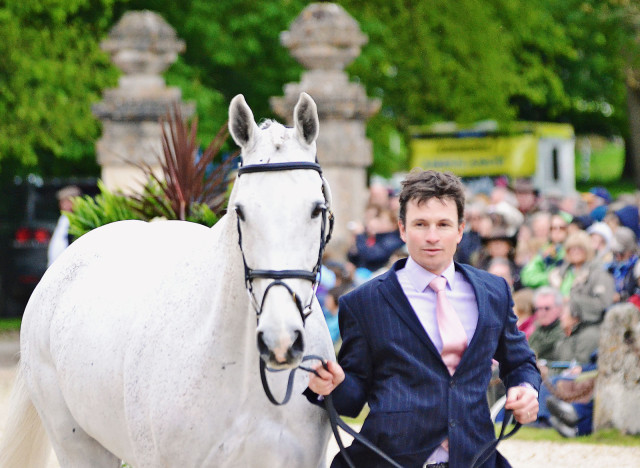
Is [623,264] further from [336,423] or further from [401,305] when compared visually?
[336,423]

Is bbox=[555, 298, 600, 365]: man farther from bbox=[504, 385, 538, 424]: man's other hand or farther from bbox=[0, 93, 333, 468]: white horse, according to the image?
bbox=[504, 385, 538, 424]: man's other hand

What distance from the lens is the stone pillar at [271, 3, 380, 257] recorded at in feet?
46.3

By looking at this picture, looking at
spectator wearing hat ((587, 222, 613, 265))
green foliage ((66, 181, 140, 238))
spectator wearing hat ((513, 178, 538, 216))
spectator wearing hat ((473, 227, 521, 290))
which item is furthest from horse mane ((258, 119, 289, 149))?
spectator wearing hat ((513, 178, 538, 216))

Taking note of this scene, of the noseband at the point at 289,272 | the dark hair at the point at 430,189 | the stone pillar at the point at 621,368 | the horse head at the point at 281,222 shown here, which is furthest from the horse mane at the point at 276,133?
the stone pillar at the point at 621,368

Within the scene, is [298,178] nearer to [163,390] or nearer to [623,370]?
[163,390]

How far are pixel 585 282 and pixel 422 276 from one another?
19.8ft

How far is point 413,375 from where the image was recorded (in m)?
4.27

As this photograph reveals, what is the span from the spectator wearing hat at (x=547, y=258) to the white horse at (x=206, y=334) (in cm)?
611

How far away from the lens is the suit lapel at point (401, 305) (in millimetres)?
4261

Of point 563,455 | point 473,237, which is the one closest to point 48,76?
point 473,237

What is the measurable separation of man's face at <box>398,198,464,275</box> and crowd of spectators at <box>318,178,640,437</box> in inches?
227

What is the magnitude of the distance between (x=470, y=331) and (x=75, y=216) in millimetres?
3992

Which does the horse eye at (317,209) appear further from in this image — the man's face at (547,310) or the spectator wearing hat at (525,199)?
the spectator wearing hat at (525,199)

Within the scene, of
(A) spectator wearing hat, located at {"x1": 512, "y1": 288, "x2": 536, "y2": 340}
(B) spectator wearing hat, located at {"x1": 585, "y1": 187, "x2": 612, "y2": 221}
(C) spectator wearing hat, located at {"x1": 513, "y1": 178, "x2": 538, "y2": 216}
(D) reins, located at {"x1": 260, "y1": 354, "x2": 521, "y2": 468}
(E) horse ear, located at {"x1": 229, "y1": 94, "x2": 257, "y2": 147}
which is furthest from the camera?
(C) spectator wearing hat, located at {"x1": 513, "y1": 178, "x2": 538, "y2": 216}
